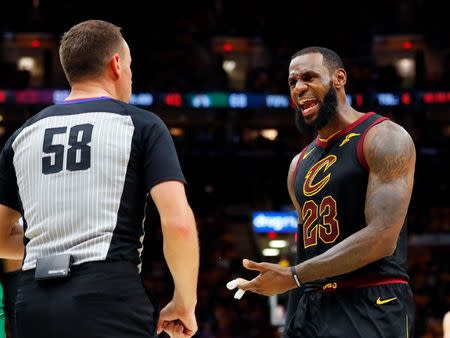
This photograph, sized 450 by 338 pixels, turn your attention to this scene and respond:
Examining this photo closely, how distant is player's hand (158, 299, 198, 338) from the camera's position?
3061mm

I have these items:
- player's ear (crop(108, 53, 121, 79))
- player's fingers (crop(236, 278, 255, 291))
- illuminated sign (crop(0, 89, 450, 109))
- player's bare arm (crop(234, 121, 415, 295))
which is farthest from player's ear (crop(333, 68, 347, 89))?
illuminated sign (crop(0, 89, 450, 109))

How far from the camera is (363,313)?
12.5ft

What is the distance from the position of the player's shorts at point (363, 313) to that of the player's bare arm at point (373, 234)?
0.17 metres

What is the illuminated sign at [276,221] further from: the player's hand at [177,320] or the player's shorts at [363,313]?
the player's hand at [177,320]

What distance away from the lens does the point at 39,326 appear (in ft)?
9.49

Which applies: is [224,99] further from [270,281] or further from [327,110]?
[270,281]

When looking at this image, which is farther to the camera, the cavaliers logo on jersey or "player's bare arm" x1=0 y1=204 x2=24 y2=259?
the cavaliers logo on jersey

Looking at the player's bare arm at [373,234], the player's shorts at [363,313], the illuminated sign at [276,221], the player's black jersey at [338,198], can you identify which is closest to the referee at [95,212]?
the player's bare arm at [373,234]

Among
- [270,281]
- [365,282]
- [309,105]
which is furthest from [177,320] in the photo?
[309,105]

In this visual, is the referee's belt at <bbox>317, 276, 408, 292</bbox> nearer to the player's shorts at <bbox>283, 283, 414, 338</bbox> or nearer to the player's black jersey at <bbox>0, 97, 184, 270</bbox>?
the player's shorts at <bbox>283, 283, 414, 338</bbox>

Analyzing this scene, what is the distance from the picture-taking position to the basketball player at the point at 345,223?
378cm

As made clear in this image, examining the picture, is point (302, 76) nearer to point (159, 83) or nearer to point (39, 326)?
point (39, 326)

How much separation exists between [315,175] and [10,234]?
5.16 feet

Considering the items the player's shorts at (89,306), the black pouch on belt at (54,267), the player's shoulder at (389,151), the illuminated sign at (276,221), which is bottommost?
the illuminated sign at (276,221)
